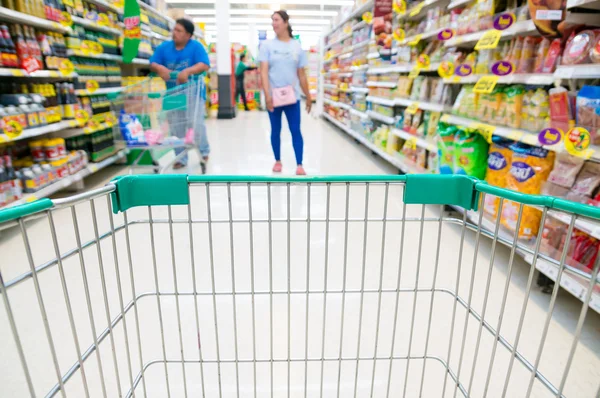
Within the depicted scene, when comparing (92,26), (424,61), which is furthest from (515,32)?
(92,26)

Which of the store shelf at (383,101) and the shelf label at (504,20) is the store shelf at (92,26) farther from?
the shelf label at (504,20)

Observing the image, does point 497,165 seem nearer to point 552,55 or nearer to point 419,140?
point 552,55

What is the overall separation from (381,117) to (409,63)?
109 cm

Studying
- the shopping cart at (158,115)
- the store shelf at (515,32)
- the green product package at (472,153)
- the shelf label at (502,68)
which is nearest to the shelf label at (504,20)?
the store shelf at (515,32)

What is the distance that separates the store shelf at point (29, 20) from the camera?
2.57 m

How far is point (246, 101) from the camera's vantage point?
13.6 metres

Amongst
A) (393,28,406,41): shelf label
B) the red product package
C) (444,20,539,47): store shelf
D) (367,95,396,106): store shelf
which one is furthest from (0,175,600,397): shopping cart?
(393,28,406,41): shelf label

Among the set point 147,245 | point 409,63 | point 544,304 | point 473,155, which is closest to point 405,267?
point 544,304

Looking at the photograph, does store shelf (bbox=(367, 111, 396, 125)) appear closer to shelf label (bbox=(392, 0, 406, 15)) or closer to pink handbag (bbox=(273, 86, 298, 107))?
shelf label (bbox=(392, 0, 406, 15))

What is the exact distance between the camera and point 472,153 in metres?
2.66

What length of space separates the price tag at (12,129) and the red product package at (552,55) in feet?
10.3

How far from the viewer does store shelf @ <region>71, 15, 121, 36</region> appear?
3587 millimetres

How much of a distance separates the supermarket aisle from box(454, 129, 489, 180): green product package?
45cm

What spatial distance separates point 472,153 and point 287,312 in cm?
169
